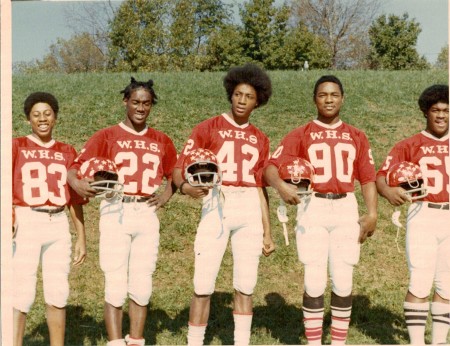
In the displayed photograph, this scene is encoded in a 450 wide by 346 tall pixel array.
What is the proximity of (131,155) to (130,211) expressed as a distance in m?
0.42

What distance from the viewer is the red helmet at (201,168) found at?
158 inches

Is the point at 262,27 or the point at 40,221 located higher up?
the point at 262,27

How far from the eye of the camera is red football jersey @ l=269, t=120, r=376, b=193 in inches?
163

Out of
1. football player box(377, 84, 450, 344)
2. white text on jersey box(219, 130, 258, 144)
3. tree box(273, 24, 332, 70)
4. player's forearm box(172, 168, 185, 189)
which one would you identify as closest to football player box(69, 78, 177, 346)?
player's forearm box(172, 168, 185, 189)

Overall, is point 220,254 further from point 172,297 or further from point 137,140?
Result: point 172,297

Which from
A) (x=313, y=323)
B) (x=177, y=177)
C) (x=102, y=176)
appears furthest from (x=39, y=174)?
(x=313, y=323)

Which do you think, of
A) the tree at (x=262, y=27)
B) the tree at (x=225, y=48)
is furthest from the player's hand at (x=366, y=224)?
the tree at (x=225, y=48)

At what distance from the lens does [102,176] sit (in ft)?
13.2

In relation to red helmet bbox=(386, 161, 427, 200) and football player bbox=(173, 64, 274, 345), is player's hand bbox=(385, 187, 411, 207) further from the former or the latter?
football player bbox=(173, 64, 274, 345)

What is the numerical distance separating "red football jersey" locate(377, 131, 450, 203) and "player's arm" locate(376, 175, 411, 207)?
0.24 feet

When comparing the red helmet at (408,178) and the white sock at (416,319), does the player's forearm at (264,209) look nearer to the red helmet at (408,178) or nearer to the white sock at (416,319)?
the red helmet at (408,178)

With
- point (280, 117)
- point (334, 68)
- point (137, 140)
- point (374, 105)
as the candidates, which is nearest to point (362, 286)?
point (137, 140)

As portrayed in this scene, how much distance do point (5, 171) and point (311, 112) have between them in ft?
24.3

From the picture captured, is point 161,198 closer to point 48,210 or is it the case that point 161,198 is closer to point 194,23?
point 48,210
